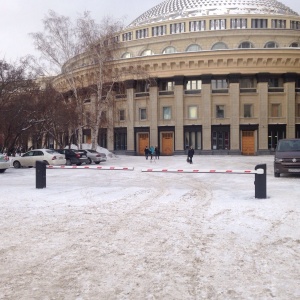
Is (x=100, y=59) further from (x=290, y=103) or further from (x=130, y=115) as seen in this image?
(x=290, y=103)

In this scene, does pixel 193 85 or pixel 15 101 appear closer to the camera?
pixel 15 101

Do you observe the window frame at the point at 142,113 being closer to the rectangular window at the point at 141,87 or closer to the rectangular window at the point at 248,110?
the rectangular window at the point at 141,87

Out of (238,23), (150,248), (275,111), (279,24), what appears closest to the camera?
(150,248)

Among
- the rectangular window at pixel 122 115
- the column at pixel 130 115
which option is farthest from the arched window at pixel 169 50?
the rectangular window at pixel 122 115

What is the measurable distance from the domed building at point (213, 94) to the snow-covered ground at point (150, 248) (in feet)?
115

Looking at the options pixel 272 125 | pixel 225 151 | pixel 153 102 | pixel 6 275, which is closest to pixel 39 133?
pixel 153 102

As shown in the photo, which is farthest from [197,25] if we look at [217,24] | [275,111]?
[275,111]

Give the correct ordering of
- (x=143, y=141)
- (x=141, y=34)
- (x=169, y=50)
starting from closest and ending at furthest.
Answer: (x=143, y=141) < (x=169, y=50) < (x=141, y=34)

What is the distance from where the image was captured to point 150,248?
6168 mm

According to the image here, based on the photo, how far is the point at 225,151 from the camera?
46.8 meters

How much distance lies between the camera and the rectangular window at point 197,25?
175 ft

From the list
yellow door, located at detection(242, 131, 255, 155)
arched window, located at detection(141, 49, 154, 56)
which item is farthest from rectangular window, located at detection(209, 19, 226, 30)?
yellow door, located at detection(242, 131, 255, 155)

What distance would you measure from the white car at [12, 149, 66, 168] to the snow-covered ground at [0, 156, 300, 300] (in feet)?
45.8

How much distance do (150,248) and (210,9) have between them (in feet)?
185
